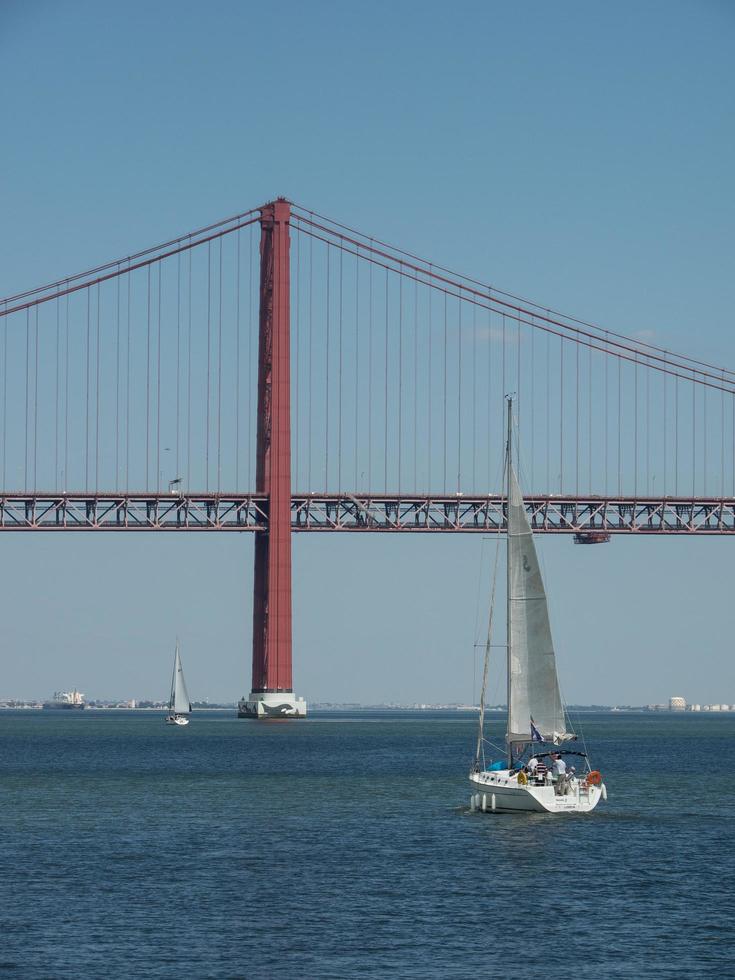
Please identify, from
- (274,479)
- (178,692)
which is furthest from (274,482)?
(178,692)

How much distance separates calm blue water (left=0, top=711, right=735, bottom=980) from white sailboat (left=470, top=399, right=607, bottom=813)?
2.48 feet

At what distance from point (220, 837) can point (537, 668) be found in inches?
390

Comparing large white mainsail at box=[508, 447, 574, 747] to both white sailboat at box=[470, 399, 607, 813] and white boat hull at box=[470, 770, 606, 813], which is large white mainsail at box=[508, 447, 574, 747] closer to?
white sailboat at box=[470, 399, 607, 813]

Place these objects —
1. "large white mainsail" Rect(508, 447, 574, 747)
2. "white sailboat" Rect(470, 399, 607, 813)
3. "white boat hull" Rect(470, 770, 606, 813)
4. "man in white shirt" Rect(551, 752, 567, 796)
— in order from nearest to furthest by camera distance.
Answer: "white boat hull" Rect(470, 770, 606, 813) → "man in white shirt" Rect(551, 752, 567, 796) → "white sailboat" Rect(470, 399, 607, 813) → "large white mainsail" Rect(508, 447, 574, 747)

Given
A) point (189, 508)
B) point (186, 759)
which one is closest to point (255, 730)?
point (189, 508)

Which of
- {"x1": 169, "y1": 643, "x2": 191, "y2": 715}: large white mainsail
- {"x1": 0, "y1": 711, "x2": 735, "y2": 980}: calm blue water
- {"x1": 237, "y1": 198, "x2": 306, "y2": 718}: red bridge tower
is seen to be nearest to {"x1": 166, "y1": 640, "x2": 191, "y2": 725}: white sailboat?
{"x1": 169, "y1": 643, "x2": 191, "y2": 715}: large white mainsail

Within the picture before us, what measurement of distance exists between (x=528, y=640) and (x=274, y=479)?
5746cm

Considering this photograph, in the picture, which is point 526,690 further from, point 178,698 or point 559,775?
point 178,698

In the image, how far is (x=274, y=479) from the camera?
106m

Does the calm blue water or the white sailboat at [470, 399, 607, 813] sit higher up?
the white sailboat at [470, 399, 607, 813]

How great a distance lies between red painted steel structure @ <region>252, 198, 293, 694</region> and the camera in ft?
342

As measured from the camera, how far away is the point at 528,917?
32.6 m

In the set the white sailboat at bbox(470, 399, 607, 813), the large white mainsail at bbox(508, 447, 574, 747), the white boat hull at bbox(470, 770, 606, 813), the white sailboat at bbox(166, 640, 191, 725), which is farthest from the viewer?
the white sailboat at bbox(166, 640, 191, 725)

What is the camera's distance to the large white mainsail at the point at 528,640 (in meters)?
48.6
